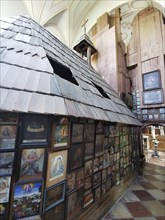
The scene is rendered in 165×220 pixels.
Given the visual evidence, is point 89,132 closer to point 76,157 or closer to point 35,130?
point 76,157

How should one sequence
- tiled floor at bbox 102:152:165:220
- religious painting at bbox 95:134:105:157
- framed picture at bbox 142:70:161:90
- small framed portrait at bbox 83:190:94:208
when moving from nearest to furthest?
small framed portrait at bbox 83:190:94:208
religious painting at bbox 95:134:105:157
tiled floor at bbox 102:152:165:220
framed picture at bbox 142:70:161:90

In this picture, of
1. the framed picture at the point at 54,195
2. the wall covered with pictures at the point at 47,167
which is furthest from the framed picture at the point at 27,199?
the framed picture at the point at 54,195

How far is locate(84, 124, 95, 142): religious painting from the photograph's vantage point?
2.49 metres

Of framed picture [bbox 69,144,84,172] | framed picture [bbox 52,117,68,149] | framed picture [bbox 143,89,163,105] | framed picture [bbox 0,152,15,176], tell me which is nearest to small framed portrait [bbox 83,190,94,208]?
framed picture [bbox 69,144,84,172]

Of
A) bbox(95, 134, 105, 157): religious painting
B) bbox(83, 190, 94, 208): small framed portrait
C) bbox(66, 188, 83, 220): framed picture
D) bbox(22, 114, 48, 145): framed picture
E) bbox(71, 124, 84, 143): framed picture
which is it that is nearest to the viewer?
bbox(22, 114, 48, 145): framed picture

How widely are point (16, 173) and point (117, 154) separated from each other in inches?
111

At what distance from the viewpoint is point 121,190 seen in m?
3.80

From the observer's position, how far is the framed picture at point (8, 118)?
149 centimetres

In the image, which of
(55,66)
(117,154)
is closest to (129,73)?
(117,154)

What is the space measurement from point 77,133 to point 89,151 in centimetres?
55

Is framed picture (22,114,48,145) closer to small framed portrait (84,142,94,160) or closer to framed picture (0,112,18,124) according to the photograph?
framed picture (0,112,18,124)

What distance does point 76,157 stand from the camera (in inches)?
87.7

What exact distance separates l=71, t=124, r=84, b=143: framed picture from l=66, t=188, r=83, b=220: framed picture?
844 millimetres

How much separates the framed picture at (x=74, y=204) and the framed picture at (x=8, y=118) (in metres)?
1.44
